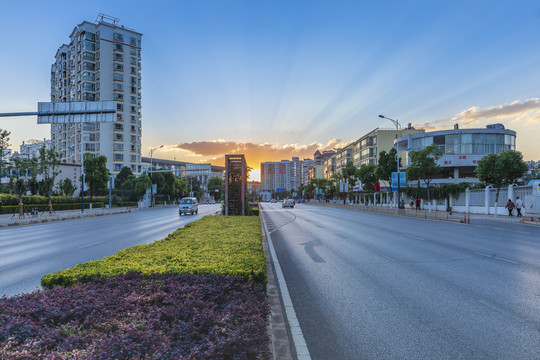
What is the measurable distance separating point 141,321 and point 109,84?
290 feet

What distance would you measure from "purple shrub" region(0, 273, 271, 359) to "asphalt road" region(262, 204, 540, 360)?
3.72 ft

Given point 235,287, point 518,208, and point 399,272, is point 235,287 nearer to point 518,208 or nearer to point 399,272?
point 399,272

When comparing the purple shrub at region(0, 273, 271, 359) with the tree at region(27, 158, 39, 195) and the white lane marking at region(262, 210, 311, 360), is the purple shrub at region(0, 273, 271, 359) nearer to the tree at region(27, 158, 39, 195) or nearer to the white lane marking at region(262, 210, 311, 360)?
the white lane marking at region(262, 210, 311, 360)

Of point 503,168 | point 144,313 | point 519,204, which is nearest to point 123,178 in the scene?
point 503,168

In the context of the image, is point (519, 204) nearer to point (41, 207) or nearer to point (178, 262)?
point (178, 262)

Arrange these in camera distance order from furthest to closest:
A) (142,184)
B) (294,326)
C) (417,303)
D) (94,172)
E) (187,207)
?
(142,184), (94,172), (187,207), (417,303), (294,326)

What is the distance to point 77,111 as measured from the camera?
15219 millimetres

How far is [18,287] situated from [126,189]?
70.0m

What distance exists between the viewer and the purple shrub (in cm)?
317

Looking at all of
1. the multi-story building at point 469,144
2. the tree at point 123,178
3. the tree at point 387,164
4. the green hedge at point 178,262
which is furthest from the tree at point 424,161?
the tree at point 123,178

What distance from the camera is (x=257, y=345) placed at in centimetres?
344

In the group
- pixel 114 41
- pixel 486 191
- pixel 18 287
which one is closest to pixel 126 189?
pixel 114 41

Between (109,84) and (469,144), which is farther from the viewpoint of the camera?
(109,84)

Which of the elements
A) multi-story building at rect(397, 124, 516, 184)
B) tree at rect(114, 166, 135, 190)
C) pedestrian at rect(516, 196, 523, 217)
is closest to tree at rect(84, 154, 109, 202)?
tree at rect(114, 166, 135, 190)
